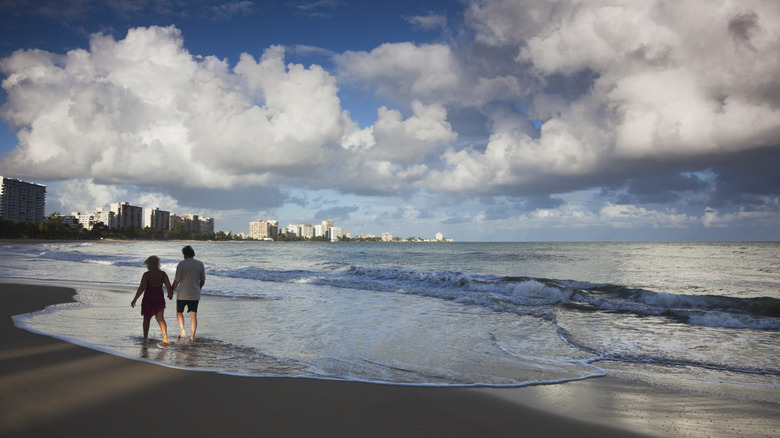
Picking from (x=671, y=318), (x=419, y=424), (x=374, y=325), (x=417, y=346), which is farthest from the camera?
(x=671, y=318)

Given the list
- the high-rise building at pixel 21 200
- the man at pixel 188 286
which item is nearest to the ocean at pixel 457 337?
the man at pixel 188 286

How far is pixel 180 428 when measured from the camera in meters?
4.02

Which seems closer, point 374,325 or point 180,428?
point 180,428

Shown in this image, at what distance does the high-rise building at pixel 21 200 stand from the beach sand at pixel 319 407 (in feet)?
621

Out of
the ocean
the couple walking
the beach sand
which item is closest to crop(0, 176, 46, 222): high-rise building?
the ocean

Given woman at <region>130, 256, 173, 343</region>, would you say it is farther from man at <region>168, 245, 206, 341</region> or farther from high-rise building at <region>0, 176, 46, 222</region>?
high-rise building at <region>0, 176, 46, 222</region>

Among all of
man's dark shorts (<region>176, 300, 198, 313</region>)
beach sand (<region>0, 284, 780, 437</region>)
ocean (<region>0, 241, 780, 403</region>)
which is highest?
man's dark shorts (<region>176, 300, 198, 313</region>)

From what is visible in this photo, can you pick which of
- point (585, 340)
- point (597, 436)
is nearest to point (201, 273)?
point (597, 436)

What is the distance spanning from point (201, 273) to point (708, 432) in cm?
881

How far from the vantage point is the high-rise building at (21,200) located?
14988cm

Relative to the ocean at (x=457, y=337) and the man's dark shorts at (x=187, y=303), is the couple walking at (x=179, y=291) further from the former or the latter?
the ocean at (x=457, y=337)

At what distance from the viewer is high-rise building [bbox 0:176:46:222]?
14988 centimetres

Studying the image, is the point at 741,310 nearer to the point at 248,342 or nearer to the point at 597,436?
the point at 597,436

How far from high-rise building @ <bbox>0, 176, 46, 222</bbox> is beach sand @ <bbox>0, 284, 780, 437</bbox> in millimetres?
189417
